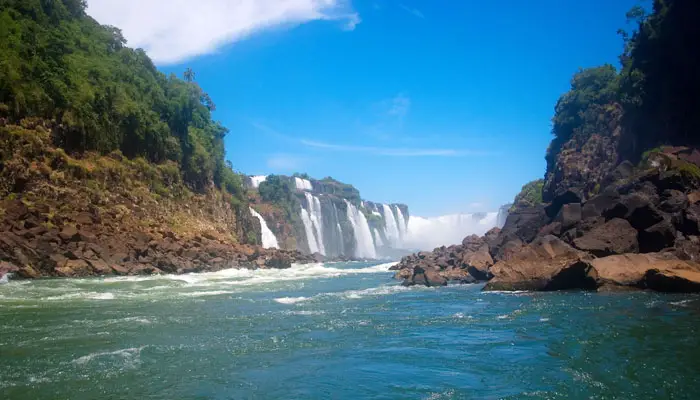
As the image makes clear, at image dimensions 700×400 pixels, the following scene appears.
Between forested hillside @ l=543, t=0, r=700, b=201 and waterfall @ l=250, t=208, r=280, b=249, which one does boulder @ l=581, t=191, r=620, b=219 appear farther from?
waterfall @ l=250, t=208, r=280, b=249

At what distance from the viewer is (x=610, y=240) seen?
19.9 meters

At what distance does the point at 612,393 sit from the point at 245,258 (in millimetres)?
38215

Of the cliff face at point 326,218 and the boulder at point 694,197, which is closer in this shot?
the boulder at point 694,197

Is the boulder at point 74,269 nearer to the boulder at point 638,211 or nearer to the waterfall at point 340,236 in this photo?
the boulder at point 638,211

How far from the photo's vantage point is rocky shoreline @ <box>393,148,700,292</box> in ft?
55.2

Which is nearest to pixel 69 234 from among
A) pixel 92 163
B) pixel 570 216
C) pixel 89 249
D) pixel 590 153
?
pixel 89 249

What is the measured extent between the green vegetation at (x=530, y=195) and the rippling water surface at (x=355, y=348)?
2286 inches

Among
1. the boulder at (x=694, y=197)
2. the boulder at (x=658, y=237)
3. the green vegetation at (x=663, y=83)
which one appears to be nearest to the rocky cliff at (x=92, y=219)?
the boulder at (x=658, y=237)

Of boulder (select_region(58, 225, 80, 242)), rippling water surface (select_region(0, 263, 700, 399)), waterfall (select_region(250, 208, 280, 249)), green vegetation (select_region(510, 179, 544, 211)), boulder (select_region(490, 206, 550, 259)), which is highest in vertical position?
green vegetation (select_region(510, 179, 544, 211))

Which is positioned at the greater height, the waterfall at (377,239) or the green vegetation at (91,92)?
the green vegetation at (91,92)

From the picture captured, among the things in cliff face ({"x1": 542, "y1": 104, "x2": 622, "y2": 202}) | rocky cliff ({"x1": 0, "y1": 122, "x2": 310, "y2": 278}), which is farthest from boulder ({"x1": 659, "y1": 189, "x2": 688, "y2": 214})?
rocky cliff ({"x1": 0, "y1": 122, "x2": 310, "y2": 278})

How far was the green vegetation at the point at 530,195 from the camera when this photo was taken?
7150 cm

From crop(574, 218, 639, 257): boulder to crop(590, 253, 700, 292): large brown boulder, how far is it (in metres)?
1.58

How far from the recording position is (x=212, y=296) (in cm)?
1969
